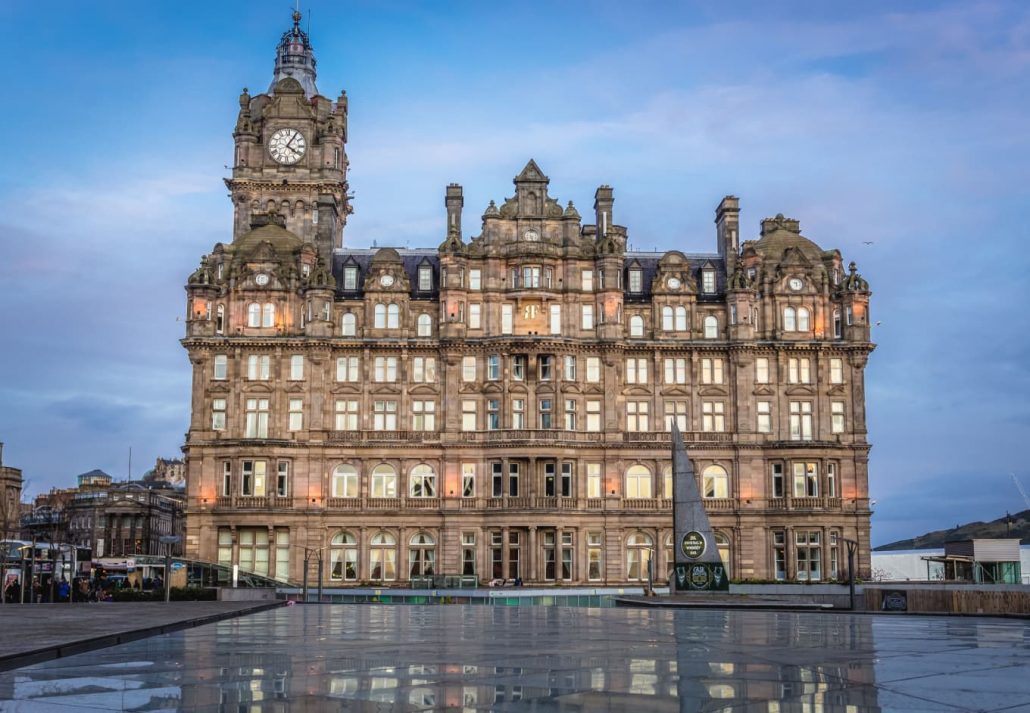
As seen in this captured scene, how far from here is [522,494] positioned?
78.8m

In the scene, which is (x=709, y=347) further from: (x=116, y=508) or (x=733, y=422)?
(x=116, y=508)

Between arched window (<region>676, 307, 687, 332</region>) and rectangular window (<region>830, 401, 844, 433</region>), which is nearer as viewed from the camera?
rectangular window (<region>830, 401, 844, 433</region>)

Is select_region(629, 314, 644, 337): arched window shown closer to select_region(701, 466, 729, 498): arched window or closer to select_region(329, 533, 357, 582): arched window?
select_region(701, 466, 729, 498): arched window

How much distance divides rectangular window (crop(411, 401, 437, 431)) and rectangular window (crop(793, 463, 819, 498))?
24.2 metres

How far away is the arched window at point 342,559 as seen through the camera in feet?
260

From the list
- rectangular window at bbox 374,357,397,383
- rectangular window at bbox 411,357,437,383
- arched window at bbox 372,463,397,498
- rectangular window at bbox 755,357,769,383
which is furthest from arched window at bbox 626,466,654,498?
rectangular window at bbox 374,357,397,383

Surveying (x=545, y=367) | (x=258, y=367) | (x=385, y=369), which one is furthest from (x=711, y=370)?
(x=258, y=367)

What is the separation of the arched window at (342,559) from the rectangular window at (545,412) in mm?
14609

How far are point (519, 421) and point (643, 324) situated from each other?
1086 centimetres

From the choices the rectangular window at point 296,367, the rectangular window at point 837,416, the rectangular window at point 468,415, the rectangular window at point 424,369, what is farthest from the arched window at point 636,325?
the rectangular window at point 296,367

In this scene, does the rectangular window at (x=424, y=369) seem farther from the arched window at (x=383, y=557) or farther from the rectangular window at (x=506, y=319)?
the arched window at (x=383, y=557)

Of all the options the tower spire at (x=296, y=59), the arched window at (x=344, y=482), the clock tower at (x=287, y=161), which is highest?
the tower spire at (x=296, y=59)

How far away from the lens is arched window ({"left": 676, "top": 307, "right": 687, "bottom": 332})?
82.8 meters

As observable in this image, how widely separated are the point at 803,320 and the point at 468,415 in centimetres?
2374
